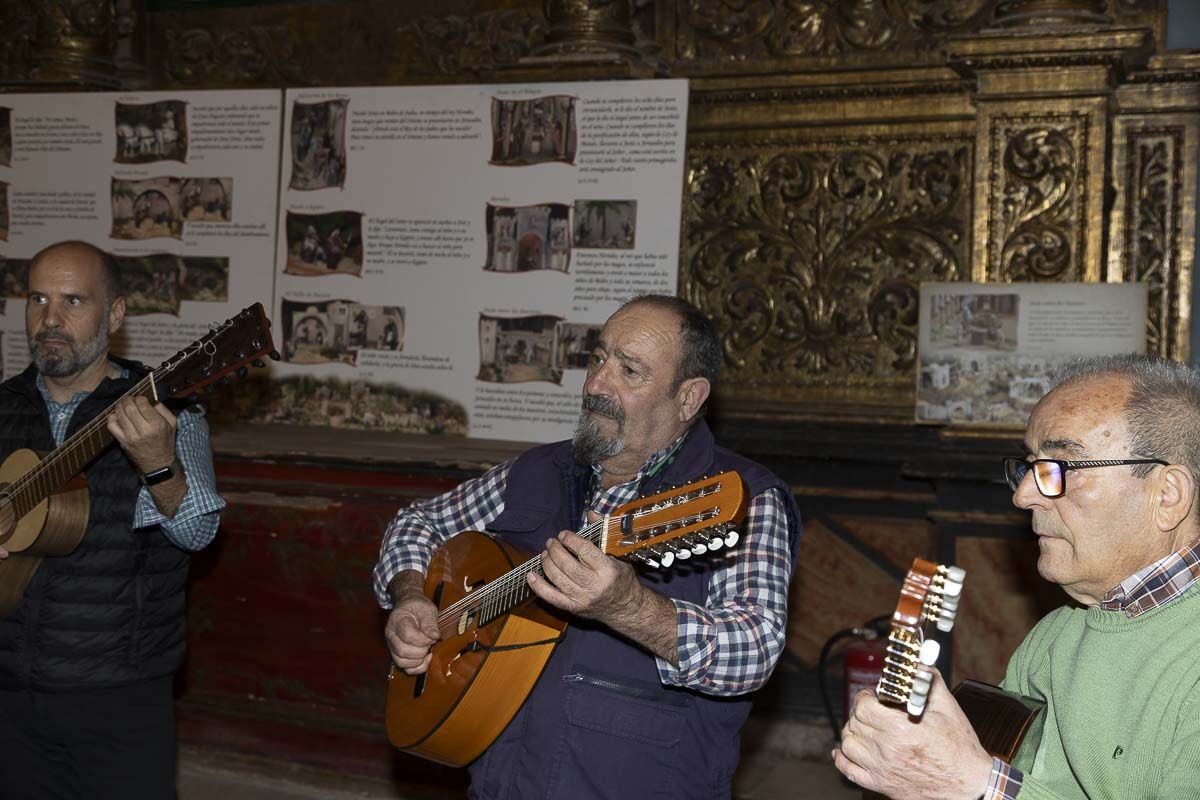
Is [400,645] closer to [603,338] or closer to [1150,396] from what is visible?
[603,338]

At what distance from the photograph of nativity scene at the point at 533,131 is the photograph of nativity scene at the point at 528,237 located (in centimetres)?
18

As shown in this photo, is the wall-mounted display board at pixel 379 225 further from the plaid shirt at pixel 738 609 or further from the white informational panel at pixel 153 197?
the plaid shirt at pixel 738 609

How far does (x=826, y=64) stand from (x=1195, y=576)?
134 inches

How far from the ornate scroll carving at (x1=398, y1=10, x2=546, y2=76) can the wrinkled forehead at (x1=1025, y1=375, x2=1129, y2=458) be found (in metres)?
3.73

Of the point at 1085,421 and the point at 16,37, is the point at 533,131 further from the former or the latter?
the point at 1085,421

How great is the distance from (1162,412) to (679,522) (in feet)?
2.60

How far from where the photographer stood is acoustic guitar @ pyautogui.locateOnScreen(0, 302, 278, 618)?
312 cm

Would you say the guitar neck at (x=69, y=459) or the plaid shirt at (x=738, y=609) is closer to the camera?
the plaid shirt at (x=738, y=609)

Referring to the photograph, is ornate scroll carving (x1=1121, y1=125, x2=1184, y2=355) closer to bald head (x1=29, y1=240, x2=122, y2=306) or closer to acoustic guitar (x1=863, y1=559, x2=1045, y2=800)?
acoustic guitar (x1=863, y1=559, x2=1045, y2=800)

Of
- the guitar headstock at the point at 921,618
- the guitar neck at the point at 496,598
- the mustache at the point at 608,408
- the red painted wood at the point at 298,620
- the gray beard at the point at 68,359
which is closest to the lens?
the guitar headstock at the point at 921,618

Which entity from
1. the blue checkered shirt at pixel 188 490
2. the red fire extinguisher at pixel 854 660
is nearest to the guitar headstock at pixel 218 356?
the blue checkered shirt at pixel 188 490

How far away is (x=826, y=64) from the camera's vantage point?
503 centimetres

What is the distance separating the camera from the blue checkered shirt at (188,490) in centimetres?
318

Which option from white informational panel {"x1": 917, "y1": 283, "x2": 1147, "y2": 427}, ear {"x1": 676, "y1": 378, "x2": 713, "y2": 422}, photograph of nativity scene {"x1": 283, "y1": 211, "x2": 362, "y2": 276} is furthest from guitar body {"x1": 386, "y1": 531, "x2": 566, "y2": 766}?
photograph of nativity scene {"x1": 283, "y1": 211, "x2": 362, "y2": 276}
